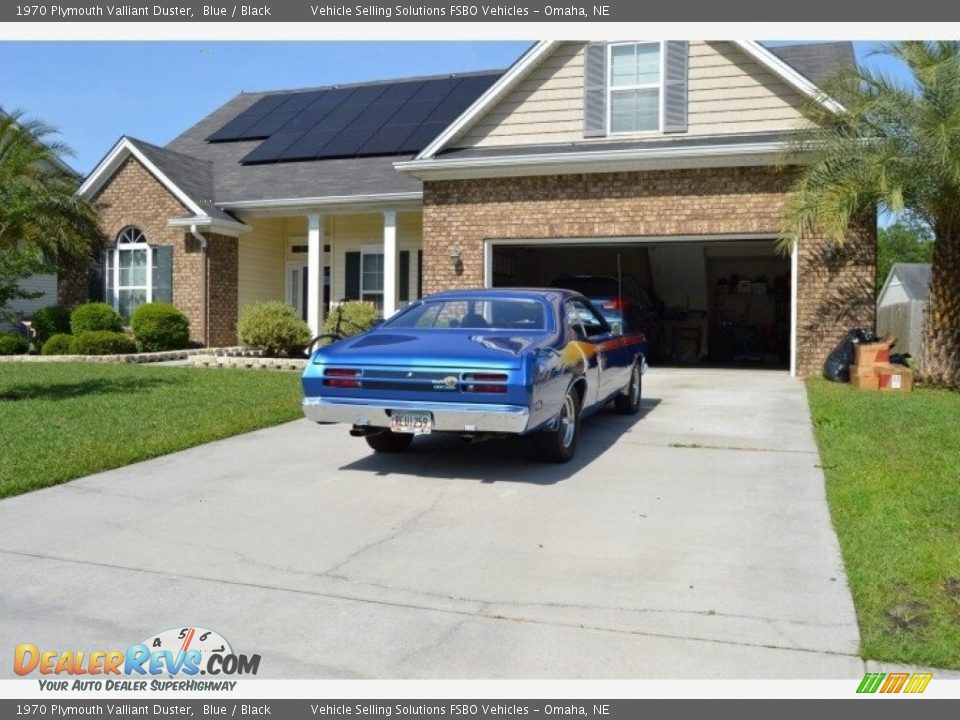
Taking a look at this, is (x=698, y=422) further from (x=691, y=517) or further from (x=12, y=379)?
(x=12, y=379)

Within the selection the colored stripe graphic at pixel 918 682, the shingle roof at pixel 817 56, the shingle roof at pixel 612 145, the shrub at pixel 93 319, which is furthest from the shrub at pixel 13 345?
the colored stripe graphic at pixel 918 682

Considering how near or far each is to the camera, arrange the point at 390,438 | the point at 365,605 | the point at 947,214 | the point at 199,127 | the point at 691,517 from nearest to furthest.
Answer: the point at 365,605 < the point at 691,517 < the point at 390,438 < the point at 947,214 < the point at 199,127

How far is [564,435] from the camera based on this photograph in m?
7.52

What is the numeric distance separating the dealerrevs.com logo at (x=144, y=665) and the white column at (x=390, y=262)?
14506 millimetres

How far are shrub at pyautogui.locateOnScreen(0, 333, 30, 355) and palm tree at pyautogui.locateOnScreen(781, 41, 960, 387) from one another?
16132 mm

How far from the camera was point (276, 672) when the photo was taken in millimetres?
3736

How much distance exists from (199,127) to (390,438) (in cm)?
2042

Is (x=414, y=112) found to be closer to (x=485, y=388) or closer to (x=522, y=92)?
(x=522, y=92)

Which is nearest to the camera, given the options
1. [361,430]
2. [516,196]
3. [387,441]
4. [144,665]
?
[144,665]

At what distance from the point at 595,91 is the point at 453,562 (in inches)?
477

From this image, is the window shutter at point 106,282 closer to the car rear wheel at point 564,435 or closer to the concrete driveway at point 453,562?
the concrete driveway at point 453,562

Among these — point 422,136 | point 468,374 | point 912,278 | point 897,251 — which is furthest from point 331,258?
point 897,251

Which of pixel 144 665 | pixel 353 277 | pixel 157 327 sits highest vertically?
pixel 353 277

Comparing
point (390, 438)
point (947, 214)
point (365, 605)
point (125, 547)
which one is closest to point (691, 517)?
point (365, 605)
